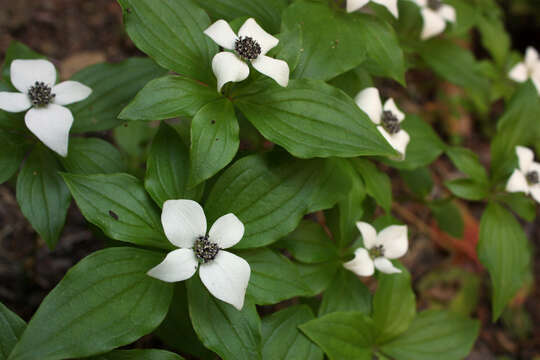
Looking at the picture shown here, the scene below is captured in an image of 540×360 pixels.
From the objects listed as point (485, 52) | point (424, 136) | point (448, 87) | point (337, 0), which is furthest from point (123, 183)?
point (485, 52)

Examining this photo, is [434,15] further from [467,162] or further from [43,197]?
[43,197]

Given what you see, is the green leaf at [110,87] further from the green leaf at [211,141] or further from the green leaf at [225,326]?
the green leaf at [225,326]

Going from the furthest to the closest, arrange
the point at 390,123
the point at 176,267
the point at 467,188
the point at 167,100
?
the point at 467,188 → the point at 390,123 → the point at 167,100 → the point at 176,267

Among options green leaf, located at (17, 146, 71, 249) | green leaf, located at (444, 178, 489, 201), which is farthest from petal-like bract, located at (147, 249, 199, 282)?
green leaf, located at (444, 178, 489, 201)

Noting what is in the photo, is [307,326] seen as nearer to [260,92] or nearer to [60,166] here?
[260,92]

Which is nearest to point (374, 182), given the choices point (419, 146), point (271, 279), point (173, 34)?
point (419, 146)
